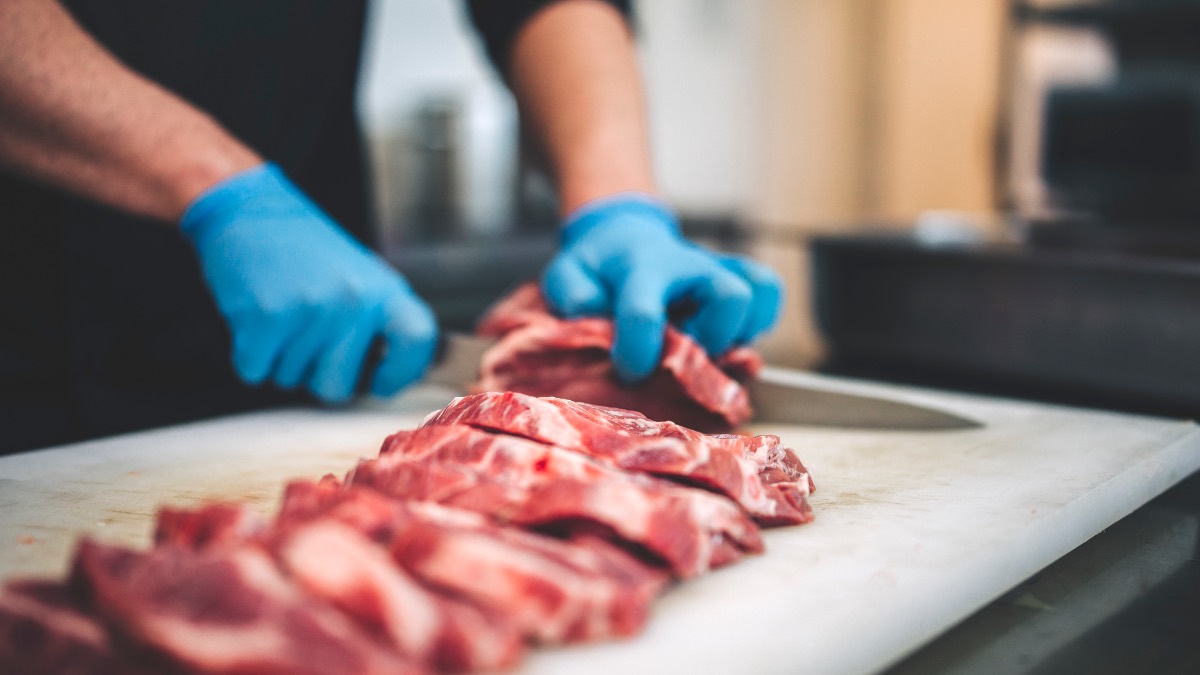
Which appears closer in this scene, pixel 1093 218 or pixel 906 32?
pixel 1093 218

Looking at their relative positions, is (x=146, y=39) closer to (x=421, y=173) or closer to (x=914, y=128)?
(x=421, y=173)

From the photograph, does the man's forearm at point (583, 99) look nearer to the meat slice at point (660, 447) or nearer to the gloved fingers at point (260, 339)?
the gloved fingers at point (260, 339)

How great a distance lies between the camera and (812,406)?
1.85 m

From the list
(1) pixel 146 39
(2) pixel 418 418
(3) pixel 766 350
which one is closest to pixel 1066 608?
(2) pixel 418 418

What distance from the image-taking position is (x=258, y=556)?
36.1 inches

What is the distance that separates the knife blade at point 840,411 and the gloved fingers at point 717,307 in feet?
0.45

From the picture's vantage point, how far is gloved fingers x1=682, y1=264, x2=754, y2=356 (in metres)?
1.84

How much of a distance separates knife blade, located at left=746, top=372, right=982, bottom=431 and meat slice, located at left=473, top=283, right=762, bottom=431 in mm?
49

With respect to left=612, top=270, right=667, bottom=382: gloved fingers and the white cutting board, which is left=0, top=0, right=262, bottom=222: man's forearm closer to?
the white cutting board

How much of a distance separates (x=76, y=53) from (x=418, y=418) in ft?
2.97

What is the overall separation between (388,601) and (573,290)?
110cm

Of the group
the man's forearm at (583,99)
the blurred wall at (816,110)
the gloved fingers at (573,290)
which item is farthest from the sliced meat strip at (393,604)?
the blurred wall at (816,110)

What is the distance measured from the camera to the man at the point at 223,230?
168cm

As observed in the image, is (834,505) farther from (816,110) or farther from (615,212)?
(816,110)
